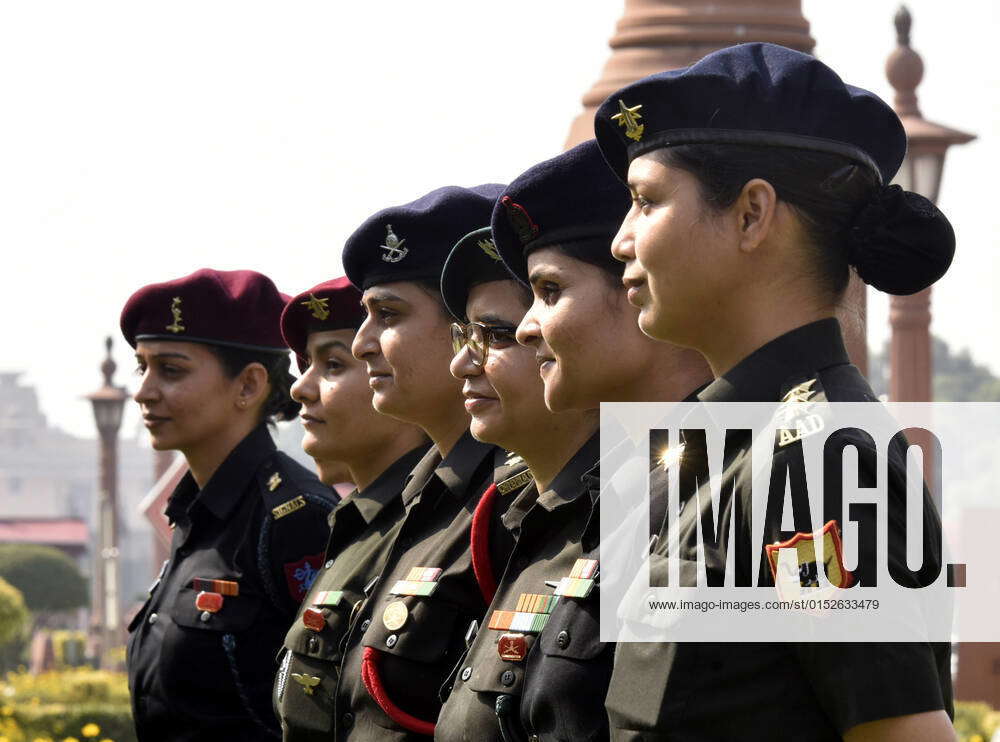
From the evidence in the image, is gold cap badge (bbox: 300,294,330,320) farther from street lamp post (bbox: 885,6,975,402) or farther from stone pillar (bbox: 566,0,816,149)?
street lamp post (bbox: 885,6,975,402)

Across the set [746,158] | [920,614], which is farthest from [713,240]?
[920,614]

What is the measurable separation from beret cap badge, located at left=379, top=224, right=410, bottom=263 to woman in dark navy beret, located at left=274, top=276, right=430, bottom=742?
685 millimetres

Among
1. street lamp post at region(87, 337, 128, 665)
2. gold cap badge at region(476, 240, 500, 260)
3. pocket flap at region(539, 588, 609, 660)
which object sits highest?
gold cap badge at region(476, 240, 500, 260)

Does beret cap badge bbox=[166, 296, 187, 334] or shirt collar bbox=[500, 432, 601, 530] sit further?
beret cap badge bbox=[166, 296, 187, 334]

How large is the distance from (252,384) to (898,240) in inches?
169

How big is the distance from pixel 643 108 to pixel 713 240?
0.32 meters

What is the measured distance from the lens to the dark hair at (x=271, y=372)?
A: 282 inches

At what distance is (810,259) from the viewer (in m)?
3.21

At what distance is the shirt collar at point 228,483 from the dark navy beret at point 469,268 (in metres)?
2.18

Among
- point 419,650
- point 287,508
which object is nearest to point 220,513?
point 287,508

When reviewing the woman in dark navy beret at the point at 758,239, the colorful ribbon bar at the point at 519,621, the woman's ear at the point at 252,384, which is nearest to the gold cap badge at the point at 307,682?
the colorful ribbon bar at the point at 519,621

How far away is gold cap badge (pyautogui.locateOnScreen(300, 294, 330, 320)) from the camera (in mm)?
6277

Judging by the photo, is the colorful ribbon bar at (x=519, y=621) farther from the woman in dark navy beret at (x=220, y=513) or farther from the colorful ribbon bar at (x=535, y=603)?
the woman in dark navy beret at (x=220, y=513)

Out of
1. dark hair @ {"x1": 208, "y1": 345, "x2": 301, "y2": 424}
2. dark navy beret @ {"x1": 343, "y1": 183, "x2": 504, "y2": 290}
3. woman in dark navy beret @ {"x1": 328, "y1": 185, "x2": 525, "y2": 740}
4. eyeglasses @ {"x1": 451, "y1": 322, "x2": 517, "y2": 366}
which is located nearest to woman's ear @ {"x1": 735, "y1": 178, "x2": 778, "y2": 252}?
eyeglasses @ {"x1": 451, "y1": 322, "x2": 517, "y2": 366}
